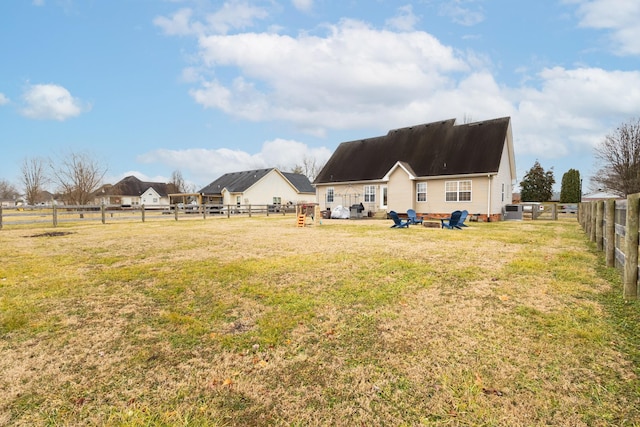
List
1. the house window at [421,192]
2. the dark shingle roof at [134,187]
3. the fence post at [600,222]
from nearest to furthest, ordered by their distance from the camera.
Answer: the fence post at [600,222] → the house window at [421,192] → the dark shingle roof at [134,187]

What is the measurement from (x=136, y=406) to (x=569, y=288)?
6.38 metres

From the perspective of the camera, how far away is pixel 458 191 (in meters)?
22.8

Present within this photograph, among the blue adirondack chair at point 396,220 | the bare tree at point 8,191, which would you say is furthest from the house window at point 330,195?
the bare tree at point 8,191

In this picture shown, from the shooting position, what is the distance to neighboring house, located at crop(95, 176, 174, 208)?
6569cm

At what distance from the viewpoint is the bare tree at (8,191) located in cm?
8126

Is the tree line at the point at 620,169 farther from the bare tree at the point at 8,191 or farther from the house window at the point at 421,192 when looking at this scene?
the bare tree at the point at 8,191

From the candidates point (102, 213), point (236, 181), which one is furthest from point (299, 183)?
point (102, 213)

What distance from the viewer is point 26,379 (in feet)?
10.0

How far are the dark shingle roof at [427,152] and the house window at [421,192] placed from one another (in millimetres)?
839

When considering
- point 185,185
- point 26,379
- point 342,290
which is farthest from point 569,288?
point 185,185

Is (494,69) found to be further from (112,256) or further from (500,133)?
(112,256)

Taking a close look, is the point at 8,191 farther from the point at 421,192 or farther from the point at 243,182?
the point at 421,192

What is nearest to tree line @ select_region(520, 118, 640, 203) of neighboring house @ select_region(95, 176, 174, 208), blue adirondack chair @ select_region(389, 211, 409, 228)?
blue adirondack chair @ select_region(389, 211, 409, 228)

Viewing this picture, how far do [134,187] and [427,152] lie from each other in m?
67.9
